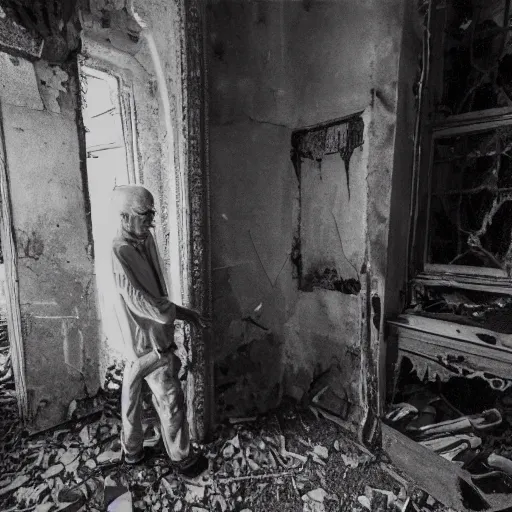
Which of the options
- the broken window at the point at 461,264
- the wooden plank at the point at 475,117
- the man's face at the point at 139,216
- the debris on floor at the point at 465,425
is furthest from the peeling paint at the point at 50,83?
the debris on floor at the point at 465,425

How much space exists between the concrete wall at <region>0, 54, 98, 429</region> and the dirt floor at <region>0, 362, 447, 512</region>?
1.43ft

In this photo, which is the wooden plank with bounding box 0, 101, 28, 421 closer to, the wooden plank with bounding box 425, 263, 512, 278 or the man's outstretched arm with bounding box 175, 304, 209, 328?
the man's outstretched arm with bounding box 175, 304, 209, 328

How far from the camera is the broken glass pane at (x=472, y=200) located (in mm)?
2388

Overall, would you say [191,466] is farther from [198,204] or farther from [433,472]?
[198,204]

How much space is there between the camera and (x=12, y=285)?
2.93m

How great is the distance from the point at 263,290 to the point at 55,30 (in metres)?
2.86

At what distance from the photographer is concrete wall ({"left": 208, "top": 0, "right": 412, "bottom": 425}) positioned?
268 cm

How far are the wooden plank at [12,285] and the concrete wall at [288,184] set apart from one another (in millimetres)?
1697

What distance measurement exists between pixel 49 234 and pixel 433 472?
3593 millimetres

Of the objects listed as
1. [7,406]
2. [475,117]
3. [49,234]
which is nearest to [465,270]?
[475,117]

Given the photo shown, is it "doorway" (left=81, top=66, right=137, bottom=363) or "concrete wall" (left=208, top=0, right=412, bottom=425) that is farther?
"doorway" (left=81, top=66, right=137, bottom=363)

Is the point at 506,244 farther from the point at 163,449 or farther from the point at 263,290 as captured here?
the point at 163,449

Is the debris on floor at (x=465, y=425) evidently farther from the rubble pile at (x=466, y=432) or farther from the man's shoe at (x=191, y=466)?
the man's shoe at (x=191, y=466)

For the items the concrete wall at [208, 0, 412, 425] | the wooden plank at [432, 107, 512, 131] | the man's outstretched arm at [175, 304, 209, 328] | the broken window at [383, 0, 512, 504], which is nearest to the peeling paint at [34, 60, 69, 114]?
the concrete wall at [208, 0, 412, 425]
